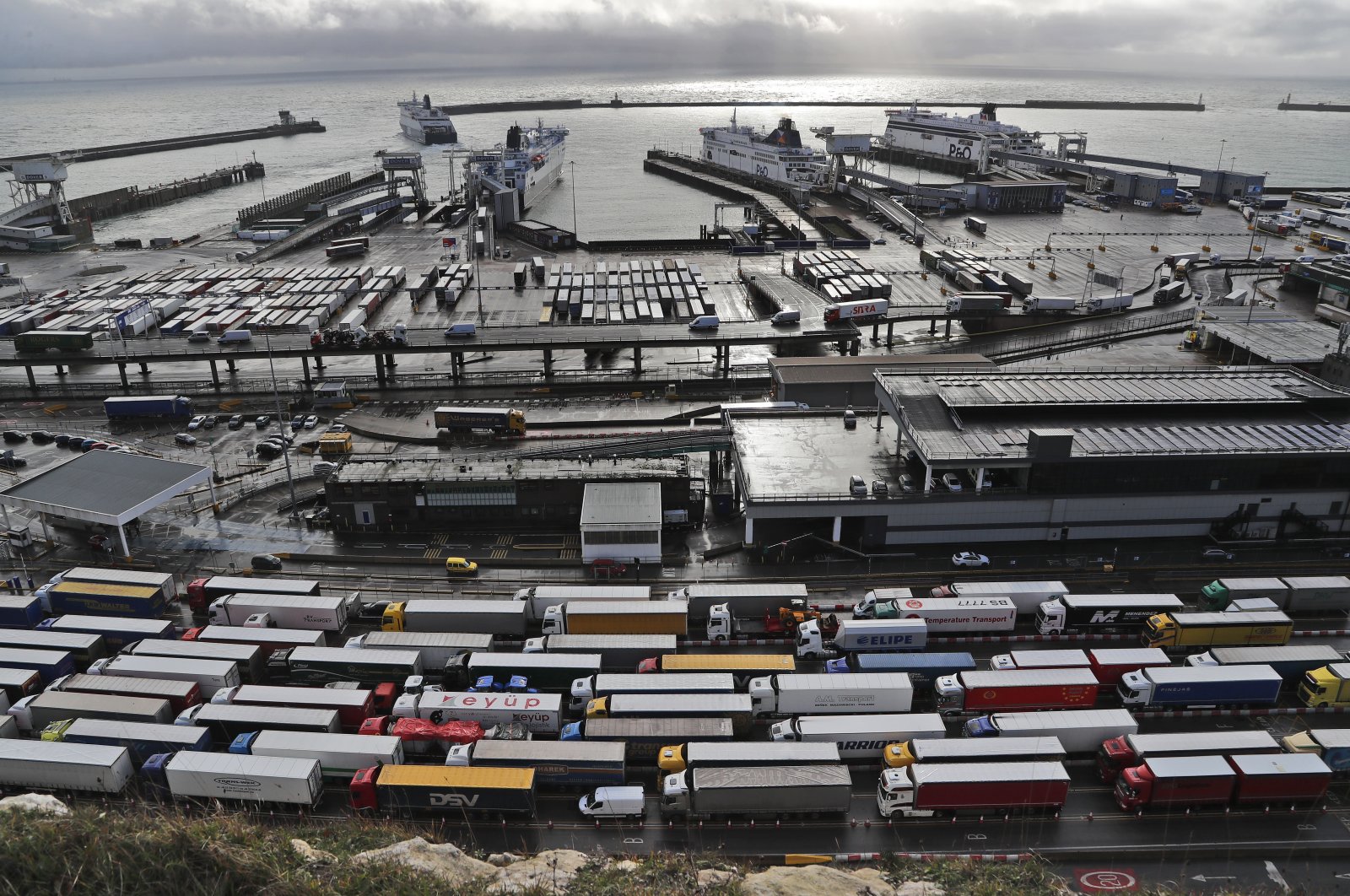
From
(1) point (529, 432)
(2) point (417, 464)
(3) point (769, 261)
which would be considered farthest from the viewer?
(3) point (769, 261)

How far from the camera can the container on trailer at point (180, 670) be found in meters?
32.6

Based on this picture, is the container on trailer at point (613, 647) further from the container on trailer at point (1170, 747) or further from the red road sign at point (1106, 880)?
the container on trailer at point (1170, 747)

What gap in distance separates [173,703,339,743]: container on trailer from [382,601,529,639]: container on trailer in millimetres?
6687

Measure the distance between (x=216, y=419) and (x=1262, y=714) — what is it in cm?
6430

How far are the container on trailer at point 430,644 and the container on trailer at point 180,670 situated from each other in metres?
4.58

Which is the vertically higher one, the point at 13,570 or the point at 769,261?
the point at 769,261

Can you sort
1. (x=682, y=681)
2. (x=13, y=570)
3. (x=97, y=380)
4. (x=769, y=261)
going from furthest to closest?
(x=769, y=261), (x=97, y=380), (x=13, y=570), (x=682, y=681)

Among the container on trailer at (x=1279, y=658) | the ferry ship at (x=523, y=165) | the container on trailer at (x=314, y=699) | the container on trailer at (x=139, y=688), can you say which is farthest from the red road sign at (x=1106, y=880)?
the ferry ship at (x=523, y=165)

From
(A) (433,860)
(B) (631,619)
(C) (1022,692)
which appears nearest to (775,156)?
(B) (631,619)

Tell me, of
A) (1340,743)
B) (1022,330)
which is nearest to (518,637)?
(1340,743)

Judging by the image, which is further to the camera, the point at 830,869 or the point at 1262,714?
the point at 1262,714

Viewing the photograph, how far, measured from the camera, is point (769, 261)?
10150cm

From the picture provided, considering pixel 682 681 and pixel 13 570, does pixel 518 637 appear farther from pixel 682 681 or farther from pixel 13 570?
pixel 13 570

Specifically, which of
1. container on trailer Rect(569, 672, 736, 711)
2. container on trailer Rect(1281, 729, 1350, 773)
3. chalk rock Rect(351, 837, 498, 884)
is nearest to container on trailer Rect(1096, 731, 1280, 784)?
container on trailer Rect(1281, 729, 1350, 773)
